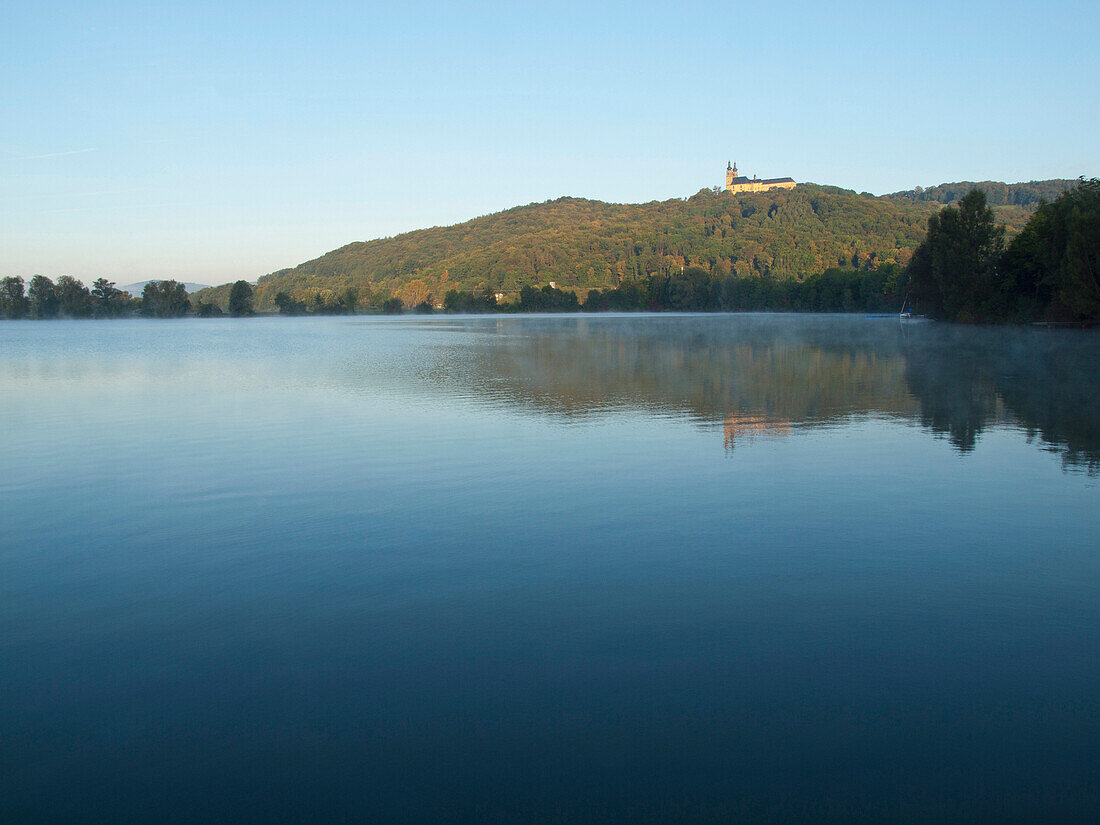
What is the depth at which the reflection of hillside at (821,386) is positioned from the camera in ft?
45.9

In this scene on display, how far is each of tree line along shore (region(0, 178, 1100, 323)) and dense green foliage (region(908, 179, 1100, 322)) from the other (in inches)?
3.1

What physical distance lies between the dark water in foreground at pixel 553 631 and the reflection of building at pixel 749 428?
0.55m

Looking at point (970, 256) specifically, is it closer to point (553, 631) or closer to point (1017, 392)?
point (1017, 392)

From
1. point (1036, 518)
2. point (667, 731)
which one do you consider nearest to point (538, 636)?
point (667, 731)

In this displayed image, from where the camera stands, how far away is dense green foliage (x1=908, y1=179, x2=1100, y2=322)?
40.5 metres

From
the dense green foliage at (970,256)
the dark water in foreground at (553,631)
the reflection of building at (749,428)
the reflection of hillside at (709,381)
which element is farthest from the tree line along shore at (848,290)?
the dark water in foreground at (553,631)

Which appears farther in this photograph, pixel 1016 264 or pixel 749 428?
Result: pixel 1016 264

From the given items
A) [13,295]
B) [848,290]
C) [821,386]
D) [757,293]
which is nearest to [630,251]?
Answer: [757,293]

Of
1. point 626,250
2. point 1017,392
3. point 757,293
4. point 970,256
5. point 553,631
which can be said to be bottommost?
point 553,631

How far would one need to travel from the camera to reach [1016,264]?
5391cm

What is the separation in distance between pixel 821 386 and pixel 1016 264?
43.3m

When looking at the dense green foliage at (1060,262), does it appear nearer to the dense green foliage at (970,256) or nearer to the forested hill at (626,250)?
the dense green foliage at (970,256)

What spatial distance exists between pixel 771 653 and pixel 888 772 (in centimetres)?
116

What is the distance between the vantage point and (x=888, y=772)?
11.9 ft
